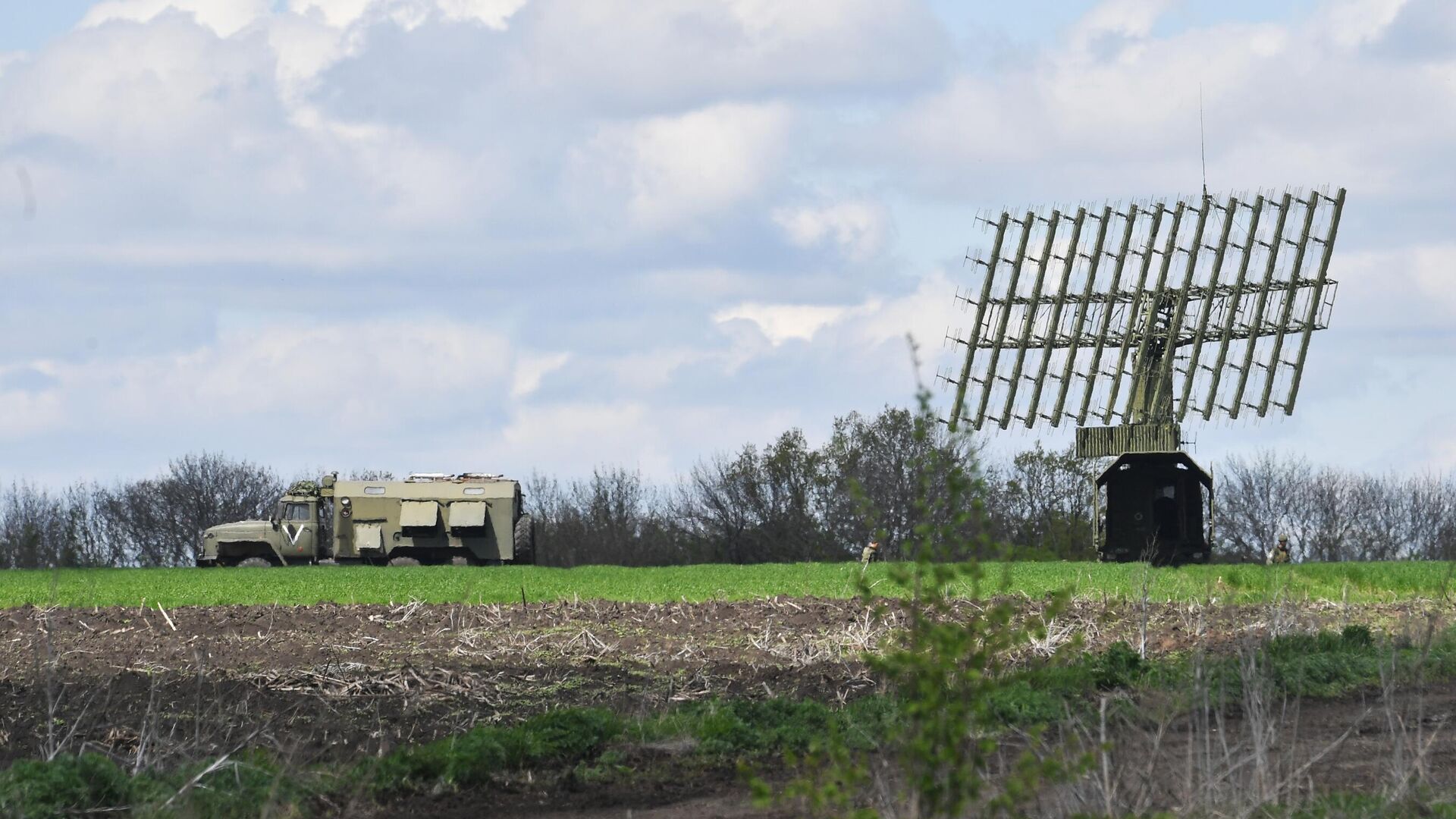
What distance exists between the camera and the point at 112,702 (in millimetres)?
12672

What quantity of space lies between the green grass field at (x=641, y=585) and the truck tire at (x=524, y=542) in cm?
991

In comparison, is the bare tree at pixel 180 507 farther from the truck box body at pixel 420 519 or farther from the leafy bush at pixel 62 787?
the leafy bush at pixel 62 787

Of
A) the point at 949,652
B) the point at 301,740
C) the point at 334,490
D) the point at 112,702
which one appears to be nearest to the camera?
the point at 949,652

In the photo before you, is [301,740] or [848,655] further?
[848,655]

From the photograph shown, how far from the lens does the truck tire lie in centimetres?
4888

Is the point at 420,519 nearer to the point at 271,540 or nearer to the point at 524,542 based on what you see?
the point at 524,542

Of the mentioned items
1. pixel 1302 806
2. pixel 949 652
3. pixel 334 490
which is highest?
pixel 334 490

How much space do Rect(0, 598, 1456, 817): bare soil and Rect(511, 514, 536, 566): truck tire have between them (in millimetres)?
26201

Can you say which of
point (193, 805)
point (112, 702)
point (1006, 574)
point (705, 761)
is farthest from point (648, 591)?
point (1006, 574)

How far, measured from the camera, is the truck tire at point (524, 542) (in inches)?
1924

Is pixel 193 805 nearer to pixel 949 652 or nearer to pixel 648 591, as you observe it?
pixel 949 652

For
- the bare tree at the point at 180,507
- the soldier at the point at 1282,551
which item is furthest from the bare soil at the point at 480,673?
the bare tree at the point at 180,507

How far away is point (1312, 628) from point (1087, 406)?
30851 mm

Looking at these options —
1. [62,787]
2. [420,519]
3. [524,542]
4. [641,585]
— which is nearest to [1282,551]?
[641,585]
